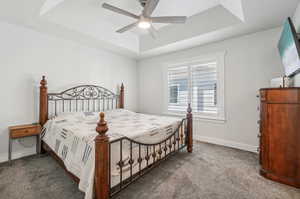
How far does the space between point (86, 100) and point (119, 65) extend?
5.09 feet

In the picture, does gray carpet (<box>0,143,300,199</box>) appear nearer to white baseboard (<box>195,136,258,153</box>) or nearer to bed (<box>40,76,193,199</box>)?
bed (<box>40,76,193,199</box>)

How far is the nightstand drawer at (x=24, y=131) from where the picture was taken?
245 cm

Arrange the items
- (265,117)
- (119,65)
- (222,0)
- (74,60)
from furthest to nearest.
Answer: (119,65) < (74,60) < (222,0) < (265,117)

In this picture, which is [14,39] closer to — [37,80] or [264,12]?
[37,80]

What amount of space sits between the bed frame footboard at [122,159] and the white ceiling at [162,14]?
83.8 inches

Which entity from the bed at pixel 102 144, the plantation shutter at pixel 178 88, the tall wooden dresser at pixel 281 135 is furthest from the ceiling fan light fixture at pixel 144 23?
the tall wooden dresser at pixel 281 135

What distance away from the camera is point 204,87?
3680mm

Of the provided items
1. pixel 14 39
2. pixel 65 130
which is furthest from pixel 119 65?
pixel 65 130

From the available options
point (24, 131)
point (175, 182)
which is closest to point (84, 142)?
point (175, 182)

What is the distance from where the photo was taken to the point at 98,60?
4.00 m

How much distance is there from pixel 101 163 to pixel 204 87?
311 centimetres

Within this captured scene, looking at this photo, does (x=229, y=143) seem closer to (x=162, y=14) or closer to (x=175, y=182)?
(x=175, y=182)

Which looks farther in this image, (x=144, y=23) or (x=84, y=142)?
(x=144, y=23)

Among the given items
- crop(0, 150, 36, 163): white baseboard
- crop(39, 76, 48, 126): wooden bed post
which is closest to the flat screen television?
crop(39, 76, 48, 126): wooden bed post
